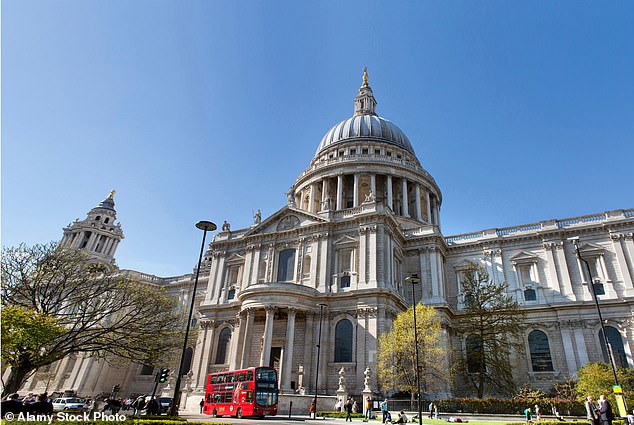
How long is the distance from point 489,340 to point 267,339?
18787mm

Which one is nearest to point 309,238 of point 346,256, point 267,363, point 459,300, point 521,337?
point 346,256

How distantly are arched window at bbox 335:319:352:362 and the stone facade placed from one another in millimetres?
89

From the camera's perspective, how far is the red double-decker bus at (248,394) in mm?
23969

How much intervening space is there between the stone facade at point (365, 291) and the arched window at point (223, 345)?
0.10 m

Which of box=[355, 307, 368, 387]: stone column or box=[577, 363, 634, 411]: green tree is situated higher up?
box=[355, 307, 368, 387]: stone column

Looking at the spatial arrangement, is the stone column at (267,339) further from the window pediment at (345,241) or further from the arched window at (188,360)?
the arched window at (188,360)

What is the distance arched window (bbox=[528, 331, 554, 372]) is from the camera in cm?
3562

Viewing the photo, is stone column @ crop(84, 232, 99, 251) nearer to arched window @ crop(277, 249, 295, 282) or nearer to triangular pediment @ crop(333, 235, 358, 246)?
arched window @ crop(277, 249, 295, 282)

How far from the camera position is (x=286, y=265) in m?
40.9

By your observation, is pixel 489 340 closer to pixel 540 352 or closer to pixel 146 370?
pixel 540 352

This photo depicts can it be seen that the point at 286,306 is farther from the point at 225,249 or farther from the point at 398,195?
the point at 398,195

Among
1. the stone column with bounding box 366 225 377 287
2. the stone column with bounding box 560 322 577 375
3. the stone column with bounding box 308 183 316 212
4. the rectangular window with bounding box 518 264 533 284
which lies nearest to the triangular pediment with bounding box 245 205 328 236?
the stone column with bounding box 366 225 377 287

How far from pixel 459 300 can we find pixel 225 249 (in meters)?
26.0

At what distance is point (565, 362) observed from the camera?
34906 mm
